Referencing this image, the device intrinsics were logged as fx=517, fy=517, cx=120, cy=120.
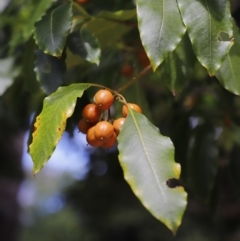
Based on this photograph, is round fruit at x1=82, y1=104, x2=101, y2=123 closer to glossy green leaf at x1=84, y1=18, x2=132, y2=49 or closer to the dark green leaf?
the dark green leaf

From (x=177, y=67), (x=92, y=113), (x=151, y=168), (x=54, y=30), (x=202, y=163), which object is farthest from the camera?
(x=202, y=163)

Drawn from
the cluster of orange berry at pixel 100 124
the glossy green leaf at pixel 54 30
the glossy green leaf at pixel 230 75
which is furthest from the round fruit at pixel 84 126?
the glossy green leaf at pixel 230 75

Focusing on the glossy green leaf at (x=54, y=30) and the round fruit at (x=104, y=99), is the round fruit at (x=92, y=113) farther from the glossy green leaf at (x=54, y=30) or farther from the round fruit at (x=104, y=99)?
the glossy green leaf at (x=54, y=30)

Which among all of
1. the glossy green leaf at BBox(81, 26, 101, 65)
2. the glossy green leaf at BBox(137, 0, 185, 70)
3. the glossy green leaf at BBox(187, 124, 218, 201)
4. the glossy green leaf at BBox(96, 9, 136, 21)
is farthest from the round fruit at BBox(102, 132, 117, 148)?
the glossy green leaf at BBox(187, 124, 218, 201)

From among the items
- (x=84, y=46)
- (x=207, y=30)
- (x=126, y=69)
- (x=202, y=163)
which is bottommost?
(x=202, y=163)

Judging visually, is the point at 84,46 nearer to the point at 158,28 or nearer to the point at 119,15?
the point at 119,15

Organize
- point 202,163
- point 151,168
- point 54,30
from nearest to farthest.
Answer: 1. point 151,168
2. point 54,30
3. point 202,163

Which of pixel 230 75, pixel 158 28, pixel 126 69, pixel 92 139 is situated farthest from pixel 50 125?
pixel 126 69

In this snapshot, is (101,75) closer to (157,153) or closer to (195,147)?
(195,147)
